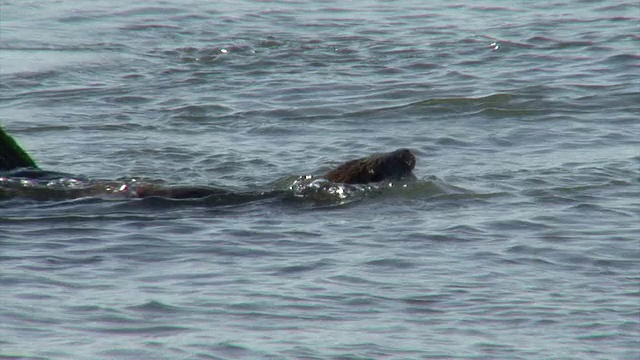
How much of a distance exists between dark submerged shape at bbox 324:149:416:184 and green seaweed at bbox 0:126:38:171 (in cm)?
226

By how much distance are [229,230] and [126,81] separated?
22.2 ft

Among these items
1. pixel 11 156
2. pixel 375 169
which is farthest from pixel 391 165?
pixel 11 156

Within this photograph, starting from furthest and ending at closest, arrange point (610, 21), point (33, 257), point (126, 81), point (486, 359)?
point (610, 21) → point (126, 81) → point (33, 257) → point (486, 359)

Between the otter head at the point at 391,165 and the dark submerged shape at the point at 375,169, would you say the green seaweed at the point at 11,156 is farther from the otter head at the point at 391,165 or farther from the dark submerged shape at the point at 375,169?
the otter head at the point at 391,165

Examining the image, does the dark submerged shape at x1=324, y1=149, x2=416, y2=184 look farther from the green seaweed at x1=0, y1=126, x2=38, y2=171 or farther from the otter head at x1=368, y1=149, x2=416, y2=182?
the green seaweed at x1=0, y1=126, x2=38, y2=171

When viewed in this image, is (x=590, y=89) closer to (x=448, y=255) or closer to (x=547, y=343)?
(x=448, y=255)

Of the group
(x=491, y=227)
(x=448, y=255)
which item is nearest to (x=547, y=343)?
(x=448, y=255)

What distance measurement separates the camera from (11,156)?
372 inches

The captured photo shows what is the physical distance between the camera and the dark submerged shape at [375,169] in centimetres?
903

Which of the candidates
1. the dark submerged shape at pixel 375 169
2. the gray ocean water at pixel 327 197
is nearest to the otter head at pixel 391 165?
the dark submerged shape at pixel 375 169

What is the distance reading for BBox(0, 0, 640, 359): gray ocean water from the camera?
615 cm

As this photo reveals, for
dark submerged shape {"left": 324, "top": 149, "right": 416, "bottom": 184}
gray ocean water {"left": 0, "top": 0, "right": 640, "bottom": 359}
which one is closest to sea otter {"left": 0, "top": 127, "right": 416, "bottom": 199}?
dark submerged shape {"left": 324, "top": 149, "right": 416, "bottom": 184}

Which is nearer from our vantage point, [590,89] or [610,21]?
[590,89]

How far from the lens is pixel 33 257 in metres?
7.36
